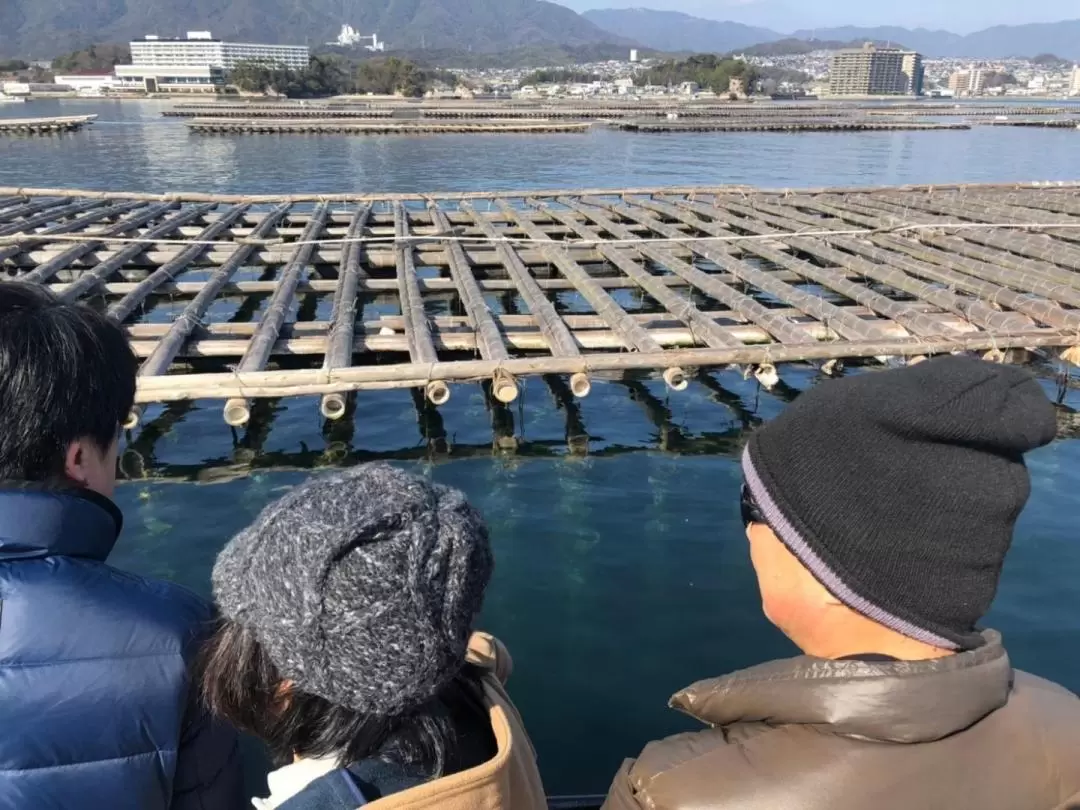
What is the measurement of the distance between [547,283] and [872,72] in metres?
167

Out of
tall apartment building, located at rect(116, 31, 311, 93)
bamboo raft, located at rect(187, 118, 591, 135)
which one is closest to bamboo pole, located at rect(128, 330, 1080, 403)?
bamboo raft, located at rect(187, 118, 591, 135)

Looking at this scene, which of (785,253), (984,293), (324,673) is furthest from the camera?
(785,253)

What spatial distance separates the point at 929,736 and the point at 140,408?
321 inches

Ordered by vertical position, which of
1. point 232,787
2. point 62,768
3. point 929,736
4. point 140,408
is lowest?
point 140,408

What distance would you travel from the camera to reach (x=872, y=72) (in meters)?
151

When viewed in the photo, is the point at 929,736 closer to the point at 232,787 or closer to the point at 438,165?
the point at 232,787

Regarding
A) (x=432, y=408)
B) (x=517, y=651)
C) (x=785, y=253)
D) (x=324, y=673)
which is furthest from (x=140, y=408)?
(x=785, y=253)

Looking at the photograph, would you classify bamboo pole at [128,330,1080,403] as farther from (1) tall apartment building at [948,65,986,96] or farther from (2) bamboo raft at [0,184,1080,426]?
(1) tall apartment building at [948,65,986,96]

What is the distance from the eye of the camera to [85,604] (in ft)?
5.66

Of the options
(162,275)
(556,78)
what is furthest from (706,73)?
(162,275)

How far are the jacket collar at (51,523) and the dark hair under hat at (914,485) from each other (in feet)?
5.23

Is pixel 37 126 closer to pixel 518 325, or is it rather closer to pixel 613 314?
pixel 518 325

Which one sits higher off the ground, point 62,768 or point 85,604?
point 85,604

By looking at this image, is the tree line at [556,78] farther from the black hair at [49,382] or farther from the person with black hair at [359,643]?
the person with black hair at [359,643]
